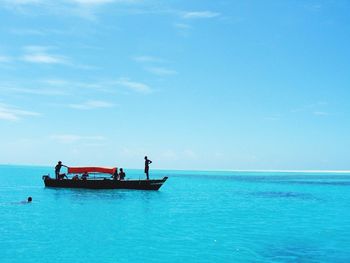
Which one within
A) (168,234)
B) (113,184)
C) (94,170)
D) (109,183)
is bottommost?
(168,234)

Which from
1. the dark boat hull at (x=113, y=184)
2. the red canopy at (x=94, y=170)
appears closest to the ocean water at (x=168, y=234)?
the dark boat hull at (x=113, y=184)

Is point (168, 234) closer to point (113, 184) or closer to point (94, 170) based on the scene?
point (113, 184)

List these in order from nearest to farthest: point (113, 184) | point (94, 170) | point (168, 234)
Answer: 1. point (168, 234)
2. point (113, 184)
3. point (94, 170)

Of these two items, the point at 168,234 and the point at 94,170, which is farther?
the point at 94,170

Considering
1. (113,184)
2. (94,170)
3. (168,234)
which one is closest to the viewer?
(168,234)

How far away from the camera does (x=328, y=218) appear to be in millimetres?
28000

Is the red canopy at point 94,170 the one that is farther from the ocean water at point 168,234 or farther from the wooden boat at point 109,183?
the ocean water at point 168,234

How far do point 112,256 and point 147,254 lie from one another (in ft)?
5.03

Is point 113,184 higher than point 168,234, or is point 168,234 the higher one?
point 113,184

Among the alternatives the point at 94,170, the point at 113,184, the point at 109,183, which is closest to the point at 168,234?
the point at 113,184

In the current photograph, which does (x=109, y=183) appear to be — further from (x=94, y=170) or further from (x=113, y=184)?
(x=94, y=170)

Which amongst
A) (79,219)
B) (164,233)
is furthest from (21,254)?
(79,219)

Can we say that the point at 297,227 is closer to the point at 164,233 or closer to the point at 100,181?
the point at 164,233

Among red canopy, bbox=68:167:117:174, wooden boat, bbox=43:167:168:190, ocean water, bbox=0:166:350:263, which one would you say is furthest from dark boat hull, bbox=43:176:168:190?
ocean water, bbox=0:166:350:263
